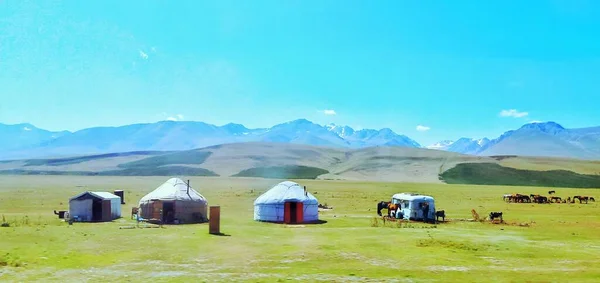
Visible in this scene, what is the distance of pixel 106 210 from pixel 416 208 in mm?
23577

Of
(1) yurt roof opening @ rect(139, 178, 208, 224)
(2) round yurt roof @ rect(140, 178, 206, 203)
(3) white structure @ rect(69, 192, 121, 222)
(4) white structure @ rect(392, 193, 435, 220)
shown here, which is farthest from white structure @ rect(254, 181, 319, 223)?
(3) white structure @ rect(69, 192, 121, 222)

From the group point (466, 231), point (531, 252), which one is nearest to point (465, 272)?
point (531, 252)

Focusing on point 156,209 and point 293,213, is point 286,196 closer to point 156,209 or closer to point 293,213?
point 293,213

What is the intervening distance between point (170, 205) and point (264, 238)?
11934 millimetres

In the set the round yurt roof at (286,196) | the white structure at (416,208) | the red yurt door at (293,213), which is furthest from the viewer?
the white structure at (416,208)

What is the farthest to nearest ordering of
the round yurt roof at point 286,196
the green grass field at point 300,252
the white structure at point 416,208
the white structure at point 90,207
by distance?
the white structure at point 416,208 → the round yurt roof at point 286,196 → the white structure at point 90,207 → the green grass field at point 300,252

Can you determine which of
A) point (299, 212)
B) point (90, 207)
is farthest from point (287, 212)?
point (90, 207)

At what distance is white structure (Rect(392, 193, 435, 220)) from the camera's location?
144 ft

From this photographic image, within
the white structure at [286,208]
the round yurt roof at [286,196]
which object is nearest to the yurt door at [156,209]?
the white structure at [286,208]

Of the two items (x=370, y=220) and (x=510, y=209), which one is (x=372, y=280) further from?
(x=510, y=209)

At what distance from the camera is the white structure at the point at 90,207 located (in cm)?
3978

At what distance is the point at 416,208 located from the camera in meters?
44.6

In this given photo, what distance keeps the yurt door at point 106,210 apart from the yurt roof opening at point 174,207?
7.34 feet

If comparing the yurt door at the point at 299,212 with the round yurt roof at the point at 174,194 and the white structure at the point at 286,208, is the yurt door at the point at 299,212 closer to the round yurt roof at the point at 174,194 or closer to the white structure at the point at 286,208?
the white structure at the point at 286,208
